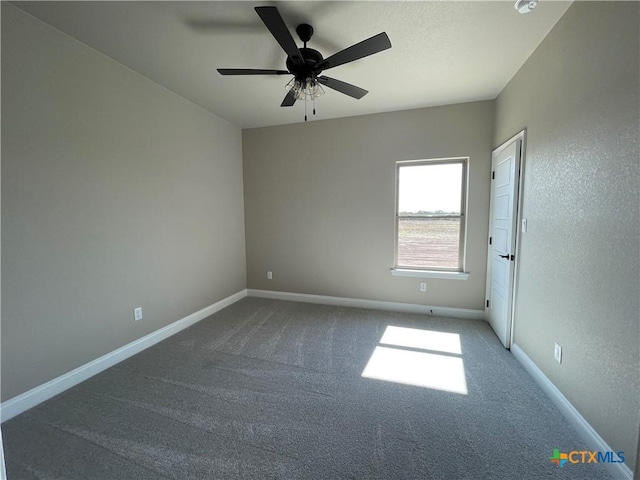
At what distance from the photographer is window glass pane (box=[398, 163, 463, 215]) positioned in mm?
3441

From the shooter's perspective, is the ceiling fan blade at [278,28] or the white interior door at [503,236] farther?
the white interior door at [503,236]

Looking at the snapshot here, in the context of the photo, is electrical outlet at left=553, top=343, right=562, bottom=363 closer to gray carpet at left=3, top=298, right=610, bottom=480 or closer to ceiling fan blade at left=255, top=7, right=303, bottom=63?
gray carpet at left=3, top=298, right=610, bottom=480

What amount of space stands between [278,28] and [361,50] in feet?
1.80

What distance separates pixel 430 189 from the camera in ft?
11.6

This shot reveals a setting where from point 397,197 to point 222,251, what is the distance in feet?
8.69

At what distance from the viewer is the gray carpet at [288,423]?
56.9 inches

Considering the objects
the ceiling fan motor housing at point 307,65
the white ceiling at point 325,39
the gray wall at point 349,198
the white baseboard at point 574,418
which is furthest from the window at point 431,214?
the ceiling fan motor housing at point 307,65

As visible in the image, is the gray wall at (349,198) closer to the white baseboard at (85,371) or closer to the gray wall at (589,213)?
the gray wall at (589,213)

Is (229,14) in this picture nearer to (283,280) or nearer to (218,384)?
(218,384)

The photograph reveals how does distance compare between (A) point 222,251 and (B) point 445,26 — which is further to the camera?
(A) point 222,251

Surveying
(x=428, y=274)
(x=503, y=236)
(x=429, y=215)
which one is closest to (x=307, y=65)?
(x=429, y=215)

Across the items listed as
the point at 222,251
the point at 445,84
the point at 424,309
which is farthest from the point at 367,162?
the point at 222,251

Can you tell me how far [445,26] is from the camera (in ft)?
6.36

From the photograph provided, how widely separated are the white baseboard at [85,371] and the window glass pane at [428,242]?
9.61 feet
